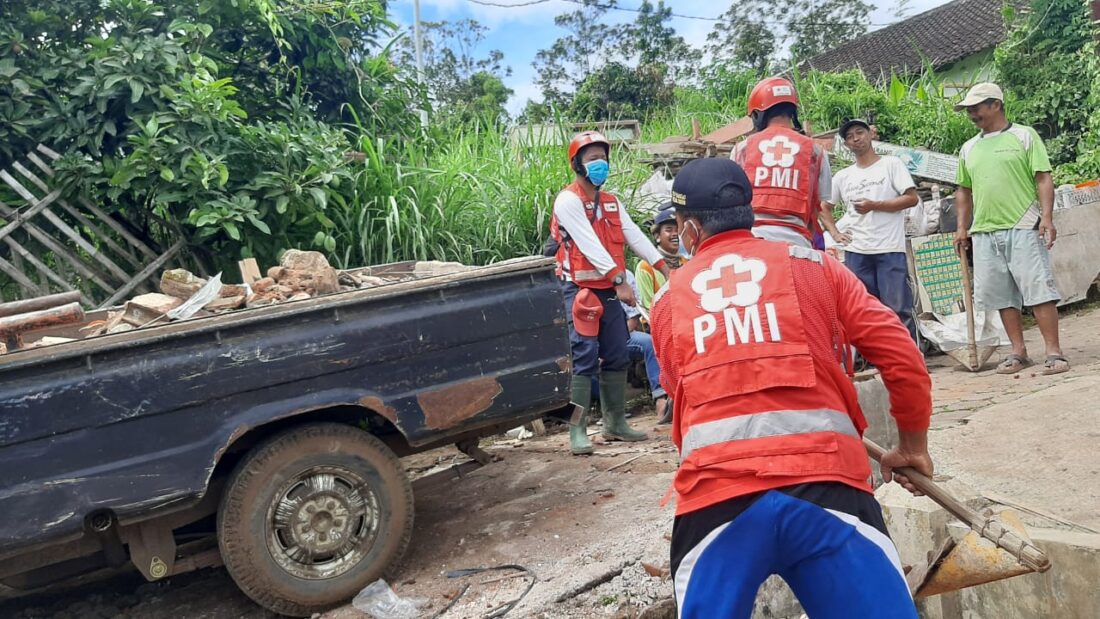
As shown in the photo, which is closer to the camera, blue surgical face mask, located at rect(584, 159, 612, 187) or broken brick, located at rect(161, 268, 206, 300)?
broken brick, located at rect(161, 268, 206, 300)

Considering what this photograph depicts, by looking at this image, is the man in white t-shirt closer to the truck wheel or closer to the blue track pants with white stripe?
the truck wheel

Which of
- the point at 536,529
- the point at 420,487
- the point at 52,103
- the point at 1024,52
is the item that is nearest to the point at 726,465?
the point at 536,529

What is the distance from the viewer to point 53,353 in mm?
2883

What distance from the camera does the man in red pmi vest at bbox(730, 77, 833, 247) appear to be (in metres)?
3.95

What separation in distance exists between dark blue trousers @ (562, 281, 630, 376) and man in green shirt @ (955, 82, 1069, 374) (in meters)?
2.52

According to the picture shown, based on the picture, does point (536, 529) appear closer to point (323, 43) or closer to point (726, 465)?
point (726, 465)

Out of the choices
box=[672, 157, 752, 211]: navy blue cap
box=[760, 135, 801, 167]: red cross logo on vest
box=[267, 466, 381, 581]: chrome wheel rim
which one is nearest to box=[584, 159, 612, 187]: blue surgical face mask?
box=[760, 135, 801, 167]: red cross logo on vest

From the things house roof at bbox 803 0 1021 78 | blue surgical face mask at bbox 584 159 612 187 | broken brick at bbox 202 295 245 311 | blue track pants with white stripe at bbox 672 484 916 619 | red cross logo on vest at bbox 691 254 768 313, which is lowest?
blue track pants with white stripe at bbox 672 484 916 619

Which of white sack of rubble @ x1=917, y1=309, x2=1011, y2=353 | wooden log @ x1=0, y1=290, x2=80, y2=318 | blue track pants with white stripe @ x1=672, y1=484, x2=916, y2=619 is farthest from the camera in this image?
white sack of rubble @ x1=917, y1=309, x2=1011, y2=353

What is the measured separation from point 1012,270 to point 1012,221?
321 millimetres

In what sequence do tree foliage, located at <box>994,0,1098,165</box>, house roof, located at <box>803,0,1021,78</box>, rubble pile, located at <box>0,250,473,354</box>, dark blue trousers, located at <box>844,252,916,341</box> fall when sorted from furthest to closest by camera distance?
house roof, located at <box>803,0,1021,78</box> < tree foliage, located at <box>994,0,1098,165</box> < dark blue trousers, located at <box>844,252,916,341</box> < rubble pile, located at <box>0,250,473,354</box>

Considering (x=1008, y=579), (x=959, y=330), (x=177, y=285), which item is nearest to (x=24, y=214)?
(x=177, y=285)

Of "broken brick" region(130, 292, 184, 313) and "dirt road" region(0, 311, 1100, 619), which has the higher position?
"broken brick" region(130, 292, 184, 313)

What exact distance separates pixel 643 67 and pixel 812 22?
33.5ft
